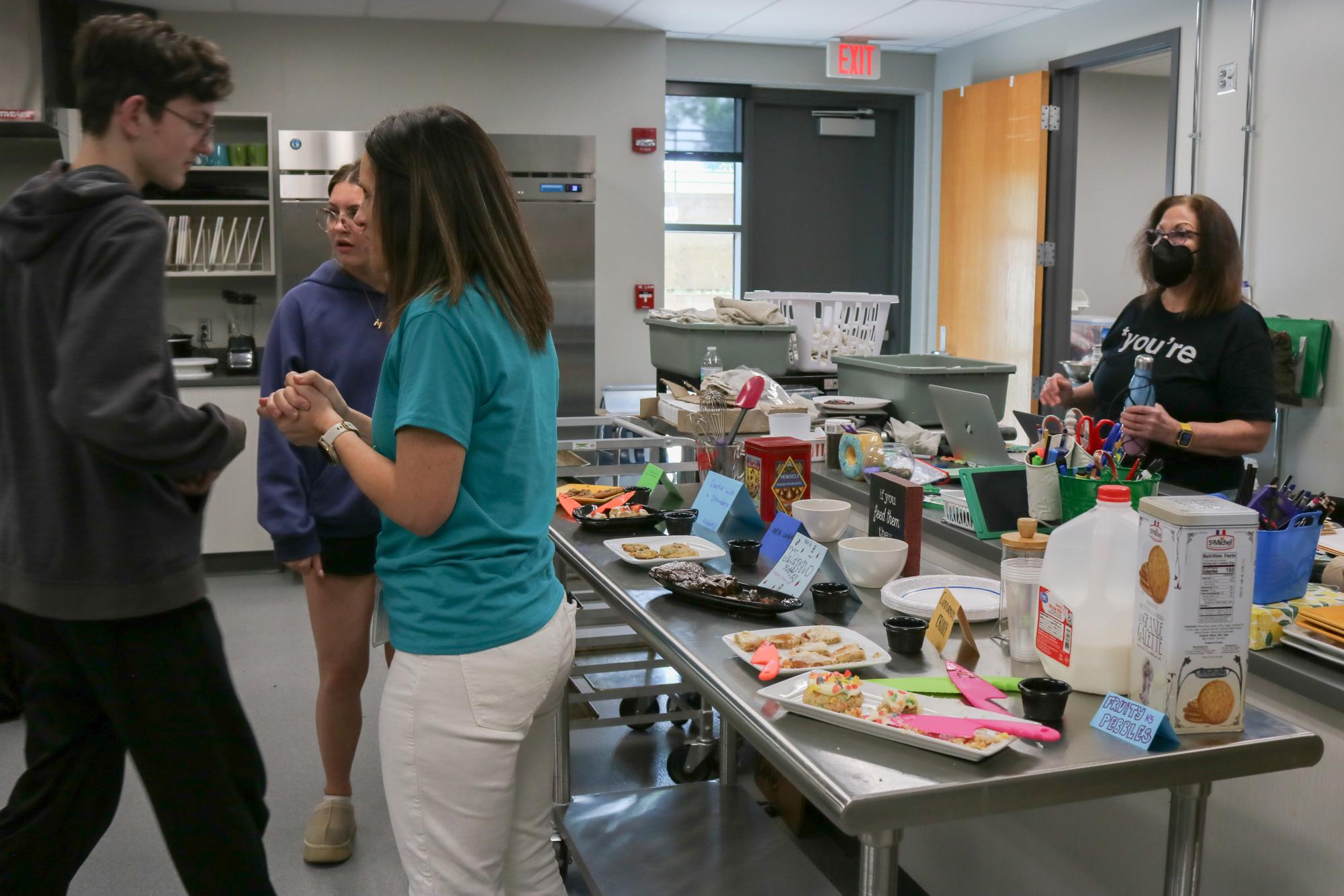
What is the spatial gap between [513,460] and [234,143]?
15.3 feet

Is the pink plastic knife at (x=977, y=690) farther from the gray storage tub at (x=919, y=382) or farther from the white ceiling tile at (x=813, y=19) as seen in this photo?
the white ceiling tile at (x=813, y=19)

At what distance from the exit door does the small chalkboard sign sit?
17.4ft

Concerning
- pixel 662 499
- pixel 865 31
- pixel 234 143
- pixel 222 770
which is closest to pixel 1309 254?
pixel 865 31

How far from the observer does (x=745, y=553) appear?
185 cm

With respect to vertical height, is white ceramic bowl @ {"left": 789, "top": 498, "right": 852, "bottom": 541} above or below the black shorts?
above

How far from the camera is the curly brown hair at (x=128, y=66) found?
1560 millimetres

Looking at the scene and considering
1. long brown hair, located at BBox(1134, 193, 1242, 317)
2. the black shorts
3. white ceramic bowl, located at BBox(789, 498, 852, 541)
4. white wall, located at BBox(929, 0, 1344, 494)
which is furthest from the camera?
white wall, located at BBox(929, 0, 1344, 494)

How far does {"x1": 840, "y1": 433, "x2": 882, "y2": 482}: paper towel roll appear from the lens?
249 centimetres

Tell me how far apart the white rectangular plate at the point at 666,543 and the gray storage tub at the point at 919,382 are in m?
1.31

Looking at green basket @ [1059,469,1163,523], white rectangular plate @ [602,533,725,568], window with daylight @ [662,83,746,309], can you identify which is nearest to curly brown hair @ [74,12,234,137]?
white rectangular plate @ [602,533,725,568]

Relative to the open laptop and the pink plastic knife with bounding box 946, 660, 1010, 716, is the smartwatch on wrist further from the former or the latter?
the open laptop

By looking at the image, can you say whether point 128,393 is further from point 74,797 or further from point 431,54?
point 431,54

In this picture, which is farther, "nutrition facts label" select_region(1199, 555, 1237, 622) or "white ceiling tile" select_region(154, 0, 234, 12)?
"white ceiling tile" select_region(154, 0, 234, 12)

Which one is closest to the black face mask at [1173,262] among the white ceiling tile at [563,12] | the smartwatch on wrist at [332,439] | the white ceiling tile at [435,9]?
the smartwatch on wrist at [332,439]
